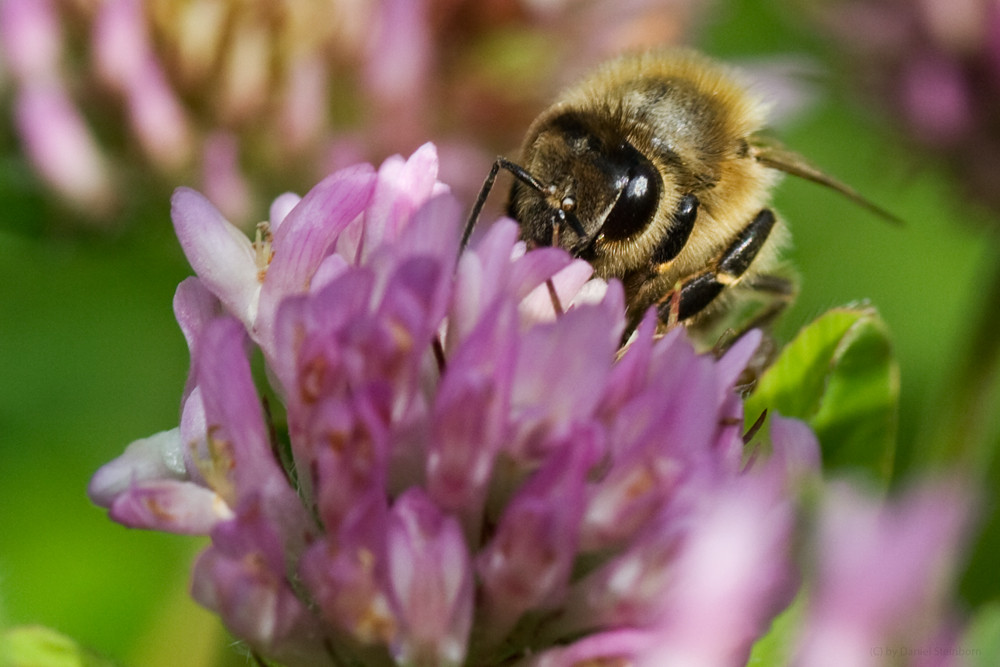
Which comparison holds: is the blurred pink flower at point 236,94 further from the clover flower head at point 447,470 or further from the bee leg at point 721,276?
the clover flower head at point 447,470

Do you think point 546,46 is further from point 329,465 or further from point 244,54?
point 329,465

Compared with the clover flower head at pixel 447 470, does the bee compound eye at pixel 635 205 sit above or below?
above

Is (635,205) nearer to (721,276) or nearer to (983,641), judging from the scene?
(721,276)

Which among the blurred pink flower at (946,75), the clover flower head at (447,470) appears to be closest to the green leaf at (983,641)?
the clover flower head at (447,470)

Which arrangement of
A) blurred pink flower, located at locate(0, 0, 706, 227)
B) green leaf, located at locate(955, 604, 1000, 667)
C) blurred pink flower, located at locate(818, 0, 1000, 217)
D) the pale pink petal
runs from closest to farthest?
green leaf, located at locate(955, 604, 1000, 667) < the pale pink petal < blurred pink flower, located at locate(818, 0, 1000, 217) < blurred pink flower, located at locate(0, 0, 706, 227)

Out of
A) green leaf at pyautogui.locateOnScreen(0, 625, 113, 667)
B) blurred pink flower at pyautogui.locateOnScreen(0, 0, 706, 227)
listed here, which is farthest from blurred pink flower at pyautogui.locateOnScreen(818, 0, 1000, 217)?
green leaf at pyautogui.locateOnScreen(0, 625, 113, 667)

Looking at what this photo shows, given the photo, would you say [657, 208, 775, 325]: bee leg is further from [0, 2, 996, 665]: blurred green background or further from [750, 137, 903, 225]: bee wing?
[0, 2, 996, 665]: blurred green background

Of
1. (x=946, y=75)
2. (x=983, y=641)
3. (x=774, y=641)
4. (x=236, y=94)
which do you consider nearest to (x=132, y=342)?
(x=236, y=94)
